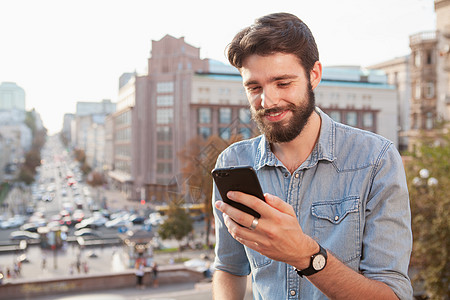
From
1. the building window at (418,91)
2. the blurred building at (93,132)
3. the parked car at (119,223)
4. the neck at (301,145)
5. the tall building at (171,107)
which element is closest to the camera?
the neck at (301,145)

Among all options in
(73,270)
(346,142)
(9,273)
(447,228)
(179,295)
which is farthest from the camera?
(73,270)

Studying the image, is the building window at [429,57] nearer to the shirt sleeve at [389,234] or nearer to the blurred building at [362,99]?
the blurred building at [362,99]

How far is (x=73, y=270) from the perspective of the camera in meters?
17.9

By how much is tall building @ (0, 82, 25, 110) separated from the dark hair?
66.0 meters

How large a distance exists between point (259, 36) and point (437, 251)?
26.9ft

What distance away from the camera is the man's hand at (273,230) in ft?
3.24

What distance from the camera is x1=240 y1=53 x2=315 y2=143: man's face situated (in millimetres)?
1246

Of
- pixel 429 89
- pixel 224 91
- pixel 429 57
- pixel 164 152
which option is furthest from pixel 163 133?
pixel 429 57

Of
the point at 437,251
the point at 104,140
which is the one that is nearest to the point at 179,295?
the point at 437,251

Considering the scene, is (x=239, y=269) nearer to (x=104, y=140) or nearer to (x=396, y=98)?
(x=396, y=98)

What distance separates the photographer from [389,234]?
115cm

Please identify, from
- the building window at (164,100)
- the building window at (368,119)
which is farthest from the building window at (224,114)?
the building window at (368,119)

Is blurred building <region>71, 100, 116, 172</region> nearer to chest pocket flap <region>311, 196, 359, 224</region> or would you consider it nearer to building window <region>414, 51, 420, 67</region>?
building window <region>414, 51, 420, 67</region>

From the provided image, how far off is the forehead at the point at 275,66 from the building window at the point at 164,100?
34.2 metres
